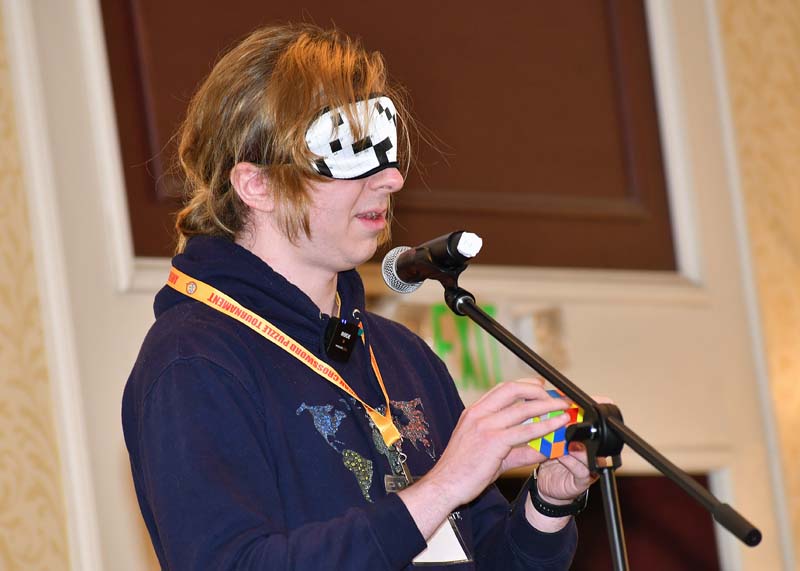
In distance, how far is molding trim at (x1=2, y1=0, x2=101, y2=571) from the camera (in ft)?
7.75

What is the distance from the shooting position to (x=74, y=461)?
238 centimetres

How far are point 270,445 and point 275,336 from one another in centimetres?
16

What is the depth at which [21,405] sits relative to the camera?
2348 millimetres

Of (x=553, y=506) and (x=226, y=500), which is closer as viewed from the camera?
(x=226, y=500)

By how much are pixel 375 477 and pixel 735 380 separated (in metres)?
2.07

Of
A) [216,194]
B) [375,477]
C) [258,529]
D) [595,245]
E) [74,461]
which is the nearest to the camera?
[258,529]

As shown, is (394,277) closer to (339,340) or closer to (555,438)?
(339,340)

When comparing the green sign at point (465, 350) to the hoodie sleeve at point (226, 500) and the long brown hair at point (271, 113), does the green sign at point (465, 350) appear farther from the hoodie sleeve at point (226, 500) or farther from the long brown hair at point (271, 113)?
the hoodie sleeve at point (226, 500)

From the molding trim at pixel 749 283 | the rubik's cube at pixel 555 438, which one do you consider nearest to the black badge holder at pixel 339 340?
the rubik's cube at pixel 555 438

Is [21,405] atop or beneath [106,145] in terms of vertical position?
beneath

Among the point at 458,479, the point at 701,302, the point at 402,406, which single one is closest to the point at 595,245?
the point at 701,302

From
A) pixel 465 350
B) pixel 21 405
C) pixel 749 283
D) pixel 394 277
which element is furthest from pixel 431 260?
pixel 749 283

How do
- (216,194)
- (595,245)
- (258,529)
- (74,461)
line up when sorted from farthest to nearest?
(595,245), (74,461), (216,194), (258,529)

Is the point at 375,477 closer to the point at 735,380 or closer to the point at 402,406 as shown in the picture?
the point at 402,406
